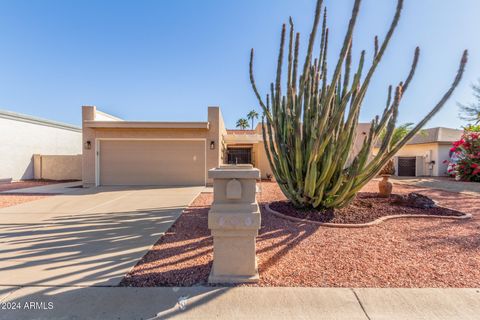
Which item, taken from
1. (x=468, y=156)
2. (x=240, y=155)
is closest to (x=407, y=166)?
(x=468, y=156)

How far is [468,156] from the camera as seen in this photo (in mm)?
13609

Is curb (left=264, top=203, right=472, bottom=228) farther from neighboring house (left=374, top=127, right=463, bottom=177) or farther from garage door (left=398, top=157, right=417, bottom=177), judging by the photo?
garage door (left=398, top=157, right=417, bottom=177)

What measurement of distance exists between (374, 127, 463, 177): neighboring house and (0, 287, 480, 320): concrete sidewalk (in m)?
18.3

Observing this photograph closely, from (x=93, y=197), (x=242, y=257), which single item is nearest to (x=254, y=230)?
(x=242, y=257)

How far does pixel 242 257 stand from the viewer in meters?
2.68

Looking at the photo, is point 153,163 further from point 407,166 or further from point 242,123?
point 242,123

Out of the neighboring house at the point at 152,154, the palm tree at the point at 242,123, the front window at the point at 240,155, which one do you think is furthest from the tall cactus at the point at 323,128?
the palm tree at the point at 242,123

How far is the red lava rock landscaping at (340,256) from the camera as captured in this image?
2.69 m

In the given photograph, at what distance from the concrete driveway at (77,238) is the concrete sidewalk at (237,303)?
27 centimetres

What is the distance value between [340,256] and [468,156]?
16346 mm

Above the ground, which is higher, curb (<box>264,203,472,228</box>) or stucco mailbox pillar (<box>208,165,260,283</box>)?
stucco mailbox pillar (<box>208,165,260,283</box>)

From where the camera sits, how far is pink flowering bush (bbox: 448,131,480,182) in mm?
13172

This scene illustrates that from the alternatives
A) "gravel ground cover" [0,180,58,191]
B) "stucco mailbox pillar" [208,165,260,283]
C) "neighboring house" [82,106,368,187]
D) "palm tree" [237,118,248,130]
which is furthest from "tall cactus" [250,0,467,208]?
"palm tree" [237,118,248,130]

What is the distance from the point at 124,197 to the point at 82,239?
4.28 meters
